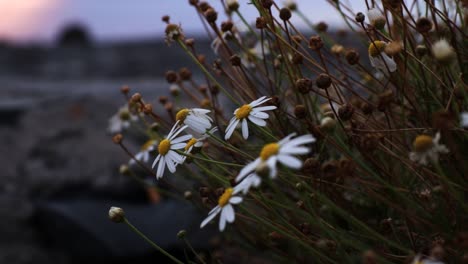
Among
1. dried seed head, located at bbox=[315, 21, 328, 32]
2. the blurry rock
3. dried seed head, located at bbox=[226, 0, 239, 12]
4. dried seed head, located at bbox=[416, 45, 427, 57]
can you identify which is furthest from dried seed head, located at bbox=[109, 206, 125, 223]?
the blurry rock

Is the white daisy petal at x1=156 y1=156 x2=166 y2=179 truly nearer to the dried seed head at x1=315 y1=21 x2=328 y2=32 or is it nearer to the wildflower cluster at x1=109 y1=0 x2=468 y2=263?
the wildflower cluster at x1=109 y1=0 x2=468 y2=263

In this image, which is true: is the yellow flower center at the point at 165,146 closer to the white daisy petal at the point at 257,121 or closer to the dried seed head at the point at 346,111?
the white daisy petal at the point at 257,121

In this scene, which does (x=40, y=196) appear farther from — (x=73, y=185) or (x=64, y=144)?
(x=64, y=144)

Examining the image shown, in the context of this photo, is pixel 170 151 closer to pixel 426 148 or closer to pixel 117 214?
pixel 117 214

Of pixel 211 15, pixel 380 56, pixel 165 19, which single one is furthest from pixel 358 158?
pixel 165 19

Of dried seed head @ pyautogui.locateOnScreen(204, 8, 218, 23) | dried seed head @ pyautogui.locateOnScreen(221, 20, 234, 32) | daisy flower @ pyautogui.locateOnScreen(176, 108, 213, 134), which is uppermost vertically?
dried seed head @ pyautogui.locateOnScreen(204, 8, 218, 23)

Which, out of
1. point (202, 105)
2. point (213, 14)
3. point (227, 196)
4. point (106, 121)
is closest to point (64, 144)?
point (106, 121)
